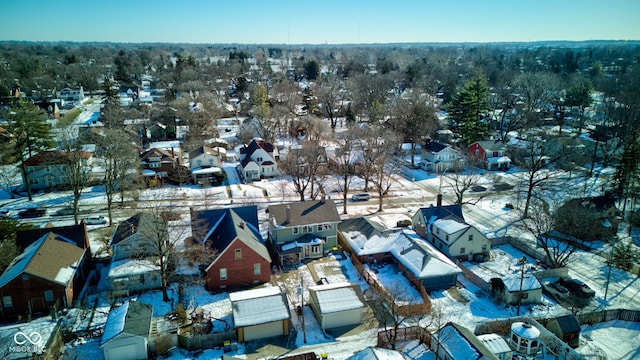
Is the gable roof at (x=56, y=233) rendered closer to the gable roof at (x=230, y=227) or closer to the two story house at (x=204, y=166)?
the gable roof at (x=230, y=227)

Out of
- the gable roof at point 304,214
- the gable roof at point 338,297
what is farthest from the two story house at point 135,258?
the gable roof at point 338,297

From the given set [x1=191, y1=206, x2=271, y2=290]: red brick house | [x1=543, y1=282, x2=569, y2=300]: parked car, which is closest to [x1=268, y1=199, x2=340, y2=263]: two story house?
[x1=191, y1=206, x2=271, y2=290]: red brick house

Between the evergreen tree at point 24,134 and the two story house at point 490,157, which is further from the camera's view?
the two story house at point 490,157

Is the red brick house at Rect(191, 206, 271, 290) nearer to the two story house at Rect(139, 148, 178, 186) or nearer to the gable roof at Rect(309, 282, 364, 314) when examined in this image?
the gable roof at Rect(309, 282, 364, 314)

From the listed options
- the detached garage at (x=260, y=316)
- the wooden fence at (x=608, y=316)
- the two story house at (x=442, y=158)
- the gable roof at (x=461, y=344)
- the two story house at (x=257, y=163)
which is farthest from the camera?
the two story house at (x=442, y=158)

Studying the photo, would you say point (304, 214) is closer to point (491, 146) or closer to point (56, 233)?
point (56, 233)

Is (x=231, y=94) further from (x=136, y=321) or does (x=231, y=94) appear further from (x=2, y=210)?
(x=136, y=321)
